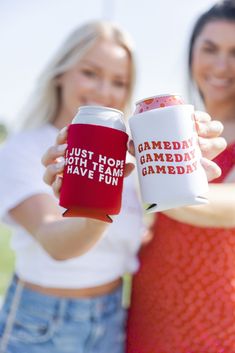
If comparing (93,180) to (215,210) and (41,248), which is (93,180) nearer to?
(215,210)

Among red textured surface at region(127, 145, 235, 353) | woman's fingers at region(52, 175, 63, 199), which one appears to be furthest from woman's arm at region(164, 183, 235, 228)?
woman's fingers at region(52, 175, 63, 199)

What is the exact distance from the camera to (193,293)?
1438 millimetres

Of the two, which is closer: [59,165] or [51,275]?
[59,165]

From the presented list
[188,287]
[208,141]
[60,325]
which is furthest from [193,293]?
[208,141]

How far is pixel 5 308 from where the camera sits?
1.67 meters

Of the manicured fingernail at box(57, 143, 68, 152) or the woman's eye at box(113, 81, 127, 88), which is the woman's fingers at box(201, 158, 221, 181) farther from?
the woman's eye at box(113, 81, 127, 88)

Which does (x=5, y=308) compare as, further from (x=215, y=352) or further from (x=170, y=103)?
(x=170, y=103)

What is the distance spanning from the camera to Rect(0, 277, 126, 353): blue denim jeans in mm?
1568

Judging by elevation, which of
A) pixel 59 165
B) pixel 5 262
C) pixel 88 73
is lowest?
pixel 5 262

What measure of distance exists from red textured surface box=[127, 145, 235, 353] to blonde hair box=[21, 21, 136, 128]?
689 mm

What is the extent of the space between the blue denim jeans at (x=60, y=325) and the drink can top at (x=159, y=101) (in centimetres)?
80

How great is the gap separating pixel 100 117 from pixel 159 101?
0.12 m

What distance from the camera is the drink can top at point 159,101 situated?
39.7 inches

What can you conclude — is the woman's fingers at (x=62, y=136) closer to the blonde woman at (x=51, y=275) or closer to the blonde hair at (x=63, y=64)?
the blonde woman at (x=51, y=275)
